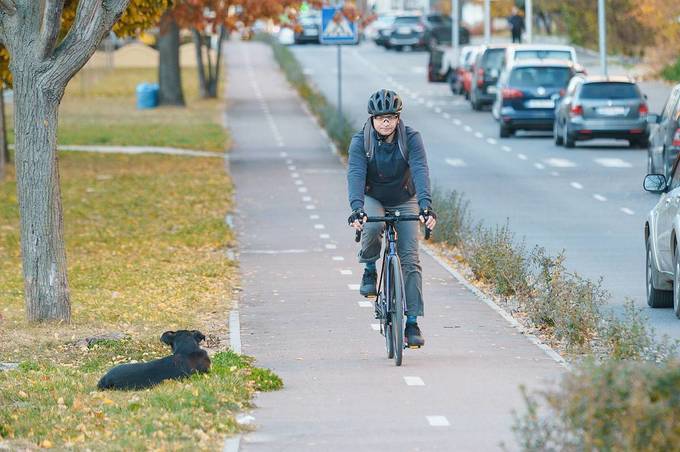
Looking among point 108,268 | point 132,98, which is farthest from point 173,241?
point 132,98

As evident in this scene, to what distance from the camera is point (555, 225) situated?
21.5 metres

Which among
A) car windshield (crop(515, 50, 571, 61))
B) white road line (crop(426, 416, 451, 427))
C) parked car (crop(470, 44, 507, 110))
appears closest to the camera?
white road line (crop(426, 416, 451, 427))

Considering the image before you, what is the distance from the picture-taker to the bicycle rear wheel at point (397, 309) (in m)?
10.9

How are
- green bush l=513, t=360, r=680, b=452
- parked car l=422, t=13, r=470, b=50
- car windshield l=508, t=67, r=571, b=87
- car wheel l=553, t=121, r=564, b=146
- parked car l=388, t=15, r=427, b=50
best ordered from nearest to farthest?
green bush l=513, t=360, r=680, b=452
car wheel l=553, t=121, r=564, b=146
car windshield l=508, t=67, r=571, b=87
parked car l=422, t=13, r=470, b=50
parked car l=388, t=15, r=427, b=50

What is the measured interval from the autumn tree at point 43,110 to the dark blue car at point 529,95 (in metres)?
26.1

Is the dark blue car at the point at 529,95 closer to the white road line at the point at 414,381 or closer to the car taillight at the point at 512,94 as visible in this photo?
the car taillight at the point at 512,94

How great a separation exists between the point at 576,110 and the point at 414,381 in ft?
80.7

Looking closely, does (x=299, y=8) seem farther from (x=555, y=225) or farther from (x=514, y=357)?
(x=514, y=357)

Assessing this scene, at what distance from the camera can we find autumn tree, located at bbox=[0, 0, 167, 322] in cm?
1263

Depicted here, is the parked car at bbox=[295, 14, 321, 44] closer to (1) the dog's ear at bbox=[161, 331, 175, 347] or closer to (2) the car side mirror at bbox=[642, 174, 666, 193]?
(2) the car side mirror at bbox=[642, 174, 666, 193]

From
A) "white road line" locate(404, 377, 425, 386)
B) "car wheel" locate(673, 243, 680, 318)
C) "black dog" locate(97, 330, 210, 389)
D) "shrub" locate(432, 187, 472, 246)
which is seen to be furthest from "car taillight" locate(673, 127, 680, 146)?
"black dog" locate(97, 330, 210, 389)

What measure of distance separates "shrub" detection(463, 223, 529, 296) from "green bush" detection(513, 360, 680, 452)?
736 cm

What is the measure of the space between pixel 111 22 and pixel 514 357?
3.94 m

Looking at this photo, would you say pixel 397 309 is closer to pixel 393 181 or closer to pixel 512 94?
pixel 393 181
